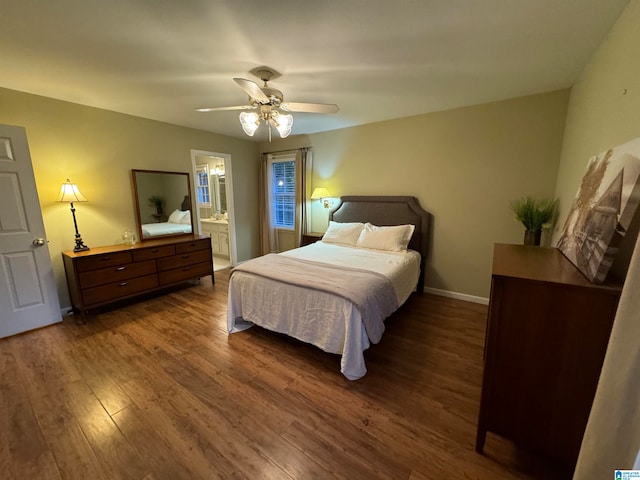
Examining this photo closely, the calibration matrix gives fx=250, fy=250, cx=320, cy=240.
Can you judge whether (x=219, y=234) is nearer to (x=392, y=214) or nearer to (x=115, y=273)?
(x=115, y=273)

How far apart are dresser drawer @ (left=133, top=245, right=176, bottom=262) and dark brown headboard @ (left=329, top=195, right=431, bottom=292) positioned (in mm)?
2550

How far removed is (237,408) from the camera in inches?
67.4

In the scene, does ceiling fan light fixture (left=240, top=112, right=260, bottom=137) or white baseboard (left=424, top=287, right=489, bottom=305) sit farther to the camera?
white baseboard (left=424, top=287, right=489, bottom=305)

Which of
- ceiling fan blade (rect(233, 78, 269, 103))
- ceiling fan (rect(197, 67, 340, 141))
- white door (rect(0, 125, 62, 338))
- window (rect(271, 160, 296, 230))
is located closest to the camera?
ceiling fan blade (rect(233, 78, 269, 103))

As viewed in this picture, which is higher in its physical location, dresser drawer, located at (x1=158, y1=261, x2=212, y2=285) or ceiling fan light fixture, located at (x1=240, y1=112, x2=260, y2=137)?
ceiling fan light fixture, located at (x1=240, y1=112, x2=260, y2=137)

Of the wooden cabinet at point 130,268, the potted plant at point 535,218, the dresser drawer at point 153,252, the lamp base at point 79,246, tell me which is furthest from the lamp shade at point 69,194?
the potted plant at point 535,218

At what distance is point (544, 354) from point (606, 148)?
1422 mm

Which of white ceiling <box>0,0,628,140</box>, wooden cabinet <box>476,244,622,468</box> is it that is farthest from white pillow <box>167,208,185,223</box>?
wooden cabinet <box>476,244,622,468</box>

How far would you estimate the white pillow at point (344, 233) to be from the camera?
365 cm

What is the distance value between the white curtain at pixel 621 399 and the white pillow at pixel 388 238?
2.48 metres

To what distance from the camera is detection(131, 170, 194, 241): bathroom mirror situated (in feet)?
11.8

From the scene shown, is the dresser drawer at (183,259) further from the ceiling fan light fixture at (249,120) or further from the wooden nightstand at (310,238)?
the ceiling fan light fixture at (249,120)

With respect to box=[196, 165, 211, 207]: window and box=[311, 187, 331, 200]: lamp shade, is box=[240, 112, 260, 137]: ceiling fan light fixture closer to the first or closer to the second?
box=[311, 187, 331, 200]: lamp shade

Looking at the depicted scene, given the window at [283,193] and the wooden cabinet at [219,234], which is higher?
the window at [283,193]
